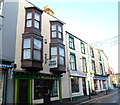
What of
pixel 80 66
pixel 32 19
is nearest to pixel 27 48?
pixel 32 19

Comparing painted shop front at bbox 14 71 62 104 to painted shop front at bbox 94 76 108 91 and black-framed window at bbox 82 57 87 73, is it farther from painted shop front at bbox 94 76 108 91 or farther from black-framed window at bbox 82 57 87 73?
painted shop front at bbox 94 76 108 91

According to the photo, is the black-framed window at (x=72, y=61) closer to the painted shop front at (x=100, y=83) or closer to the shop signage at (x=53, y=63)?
the shop signage at (x=53, y=63)

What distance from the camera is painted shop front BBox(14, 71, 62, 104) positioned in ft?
38.7

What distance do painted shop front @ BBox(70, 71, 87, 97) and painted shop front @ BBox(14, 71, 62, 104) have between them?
314 centimetres

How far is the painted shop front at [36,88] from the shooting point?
1178cm

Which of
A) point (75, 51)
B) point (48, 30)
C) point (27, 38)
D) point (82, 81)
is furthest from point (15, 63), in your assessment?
point (82, 81)

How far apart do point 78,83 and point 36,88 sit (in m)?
8.38

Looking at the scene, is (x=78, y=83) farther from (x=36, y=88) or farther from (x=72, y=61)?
(x=36, y=88)

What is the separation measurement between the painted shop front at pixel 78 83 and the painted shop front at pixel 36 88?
314cm

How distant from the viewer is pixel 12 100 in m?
11.0

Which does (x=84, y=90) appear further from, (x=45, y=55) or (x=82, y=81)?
(x=45, y=55)

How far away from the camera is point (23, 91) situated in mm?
12164

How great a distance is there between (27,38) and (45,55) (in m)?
3.03

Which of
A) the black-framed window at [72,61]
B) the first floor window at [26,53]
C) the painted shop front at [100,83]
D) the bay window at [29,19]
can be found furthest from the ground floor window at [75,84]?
the bay window at [29,19]
